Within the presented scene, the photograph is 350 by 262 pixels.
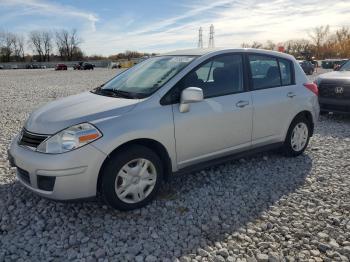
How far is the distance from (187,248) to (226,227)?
1.67ft

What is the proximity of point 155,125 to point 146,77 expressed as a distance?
0.90m

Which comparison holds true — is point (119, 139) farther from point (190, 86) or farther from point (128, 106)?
point (190, 86)

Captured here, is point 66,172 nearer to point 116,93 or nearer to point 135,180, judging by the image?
point 135,180

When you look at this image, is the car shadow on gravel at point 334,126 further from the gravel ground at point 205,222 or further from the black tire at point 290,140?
the gravel ground at point 205,222

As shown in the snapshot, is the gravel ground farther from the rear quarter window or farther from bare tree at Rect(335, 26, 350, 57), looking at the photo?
bare tree at Rect(335, 26, 350, 57)

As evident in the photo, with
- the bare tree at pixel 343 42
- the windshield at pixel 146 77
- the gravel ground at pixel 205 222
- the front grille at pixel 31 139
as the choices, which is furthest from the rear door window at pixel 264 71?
the bare tree at pixel 343 42

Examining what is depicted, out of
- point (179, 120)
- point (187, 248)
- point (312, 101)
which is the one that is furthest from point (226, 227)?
point (312, 101)

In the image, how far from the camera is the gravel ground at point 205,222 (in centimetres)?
280

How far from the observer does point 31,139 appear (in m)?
3.31

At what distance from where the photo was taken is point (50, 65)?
85375 mm

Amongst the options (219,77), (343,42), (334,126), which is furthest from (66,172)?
(343,42)

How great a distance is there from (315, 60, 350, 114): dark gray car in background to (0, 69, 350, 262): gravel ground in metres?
3.63

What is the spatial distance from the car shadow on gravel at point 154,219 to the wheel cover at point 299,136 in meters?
0.79

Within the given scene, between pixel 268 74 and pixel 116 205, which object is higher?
pixel 268 74
